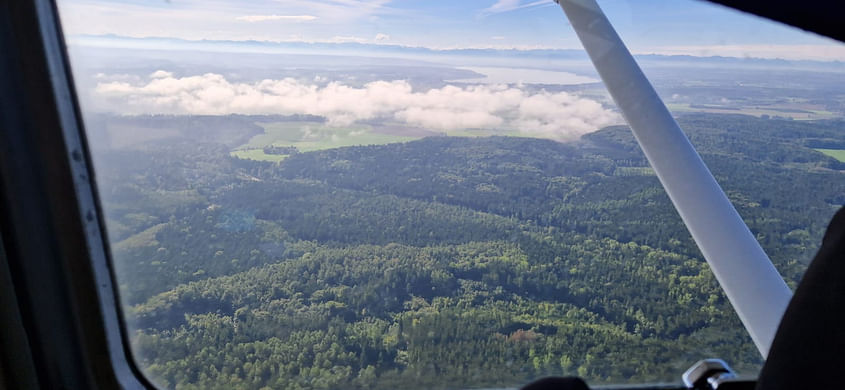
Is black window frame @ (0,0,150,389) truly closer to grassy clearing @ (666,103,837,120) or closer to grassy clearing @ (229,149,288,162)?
grassy clearing @ (229,149,288,162)

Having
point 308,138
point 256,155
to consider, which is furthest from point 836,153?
point 256,155

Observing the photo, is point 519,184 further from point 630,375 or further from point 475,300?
point 630,375

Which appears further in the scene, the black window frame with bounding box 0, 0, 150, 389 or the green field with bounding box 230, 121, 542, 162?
the green field with bounding box 230, 121, 542, 162

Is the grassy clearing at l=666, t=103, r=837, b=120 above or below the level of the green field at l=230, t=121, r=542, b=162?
below

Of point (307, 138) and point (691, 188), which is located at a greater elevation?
point (307, 138)

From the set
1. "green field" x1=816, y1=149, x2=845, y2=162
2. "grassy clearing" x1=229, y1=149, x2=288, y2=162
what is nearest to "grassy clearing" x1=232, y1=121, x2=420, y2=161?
"grassy clearing" x1=229, y1=149, x2=288, y2=162

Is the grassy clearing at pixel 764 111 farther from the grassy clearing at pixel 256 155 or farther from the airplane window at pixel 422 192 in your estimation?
the grassy clearing at pixel 256 155

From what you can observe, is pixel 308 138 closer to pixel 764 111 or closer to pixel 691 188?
pixel 691 188
